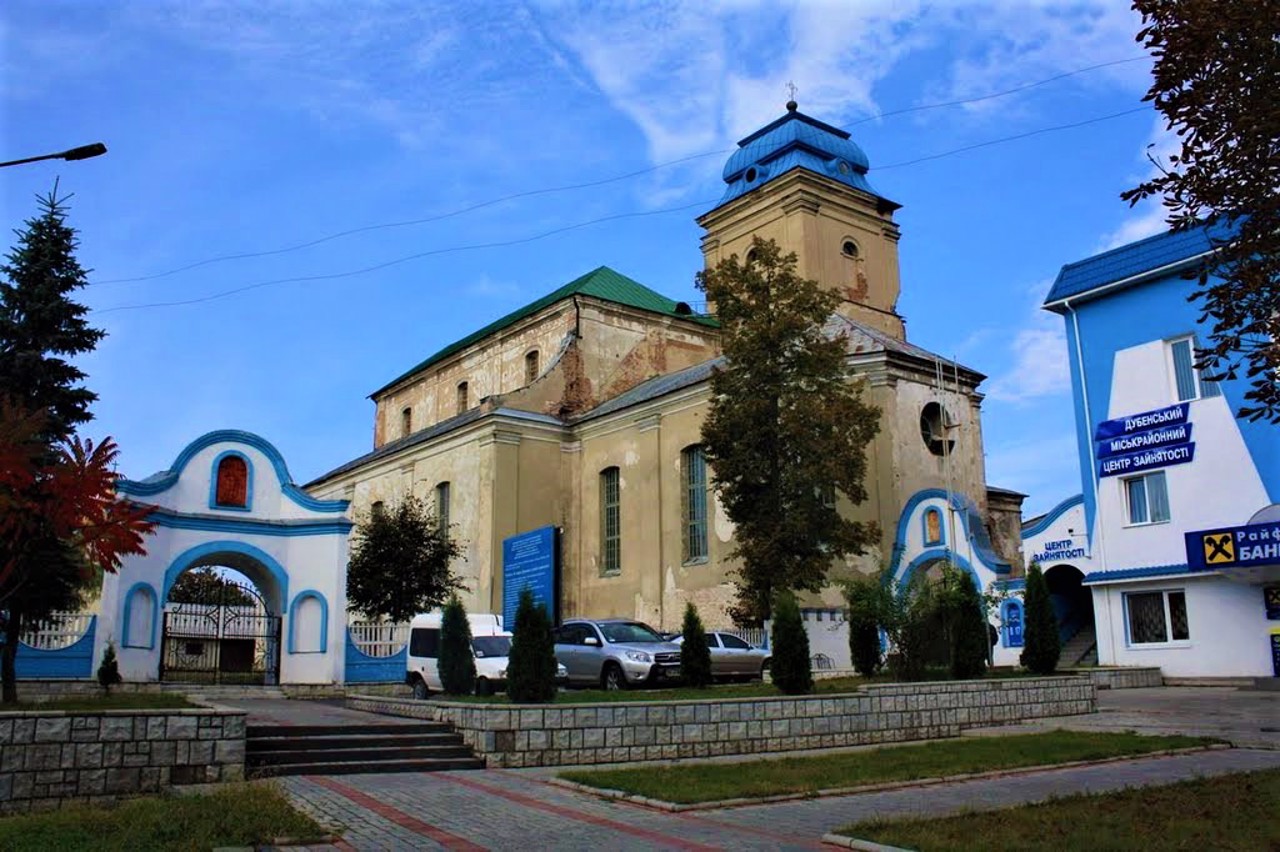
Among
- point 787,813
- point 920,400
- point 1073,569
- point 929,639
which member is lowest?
point 787,813

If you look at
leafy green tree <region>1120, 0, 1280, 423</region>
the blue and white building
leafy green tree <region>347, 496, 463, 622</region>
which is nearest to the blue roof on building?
the blue and white building

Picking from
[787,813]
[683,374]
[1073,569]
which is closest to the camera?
[787,813]

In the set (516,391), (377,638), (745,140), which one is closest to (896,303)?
(745,140)

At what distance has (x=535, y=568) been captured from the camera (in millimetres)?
20125

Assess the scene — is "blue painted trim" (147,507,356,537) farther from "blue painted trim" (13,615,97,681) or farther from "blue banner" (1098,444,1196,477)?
"blue banner" (1098,444,1196,477)

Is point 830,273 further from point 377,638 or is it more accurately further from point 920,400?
point 377,638

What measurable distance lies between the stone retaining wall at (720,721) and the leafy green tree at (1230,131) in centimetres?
741

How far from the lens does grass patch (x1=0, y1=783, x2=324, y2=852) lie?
7.41 metres

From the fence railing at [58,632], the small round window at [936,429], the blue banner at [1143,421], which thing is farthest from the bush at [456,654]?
the small round window at [936,429]

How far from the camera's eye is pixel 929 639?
1730 cm

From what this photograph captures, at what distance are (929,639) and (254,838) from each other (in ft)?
39.7

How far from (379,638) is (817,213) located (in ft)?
76.6

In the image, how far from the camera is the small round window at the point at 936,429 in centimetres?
3298

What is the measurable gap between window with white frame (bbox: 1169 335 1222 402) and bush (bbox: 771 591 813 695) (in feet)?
47.7
